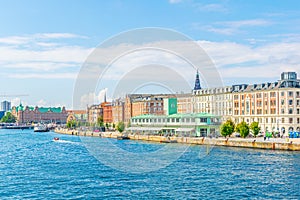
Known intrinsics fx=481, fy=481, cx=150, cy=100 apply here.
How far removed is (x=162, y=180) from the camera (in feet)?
124

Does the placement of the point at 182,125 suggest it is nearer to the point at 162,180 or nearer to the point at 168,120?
the point at 168,120

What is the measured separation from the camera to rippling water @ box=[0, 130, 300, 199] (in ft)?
106

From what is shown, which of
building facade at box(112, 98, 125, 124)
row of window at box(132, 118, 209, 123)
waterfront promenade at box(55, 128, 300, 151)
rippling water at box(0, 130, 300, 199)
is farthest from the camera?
building facade at box(112, 98, 125, 124)

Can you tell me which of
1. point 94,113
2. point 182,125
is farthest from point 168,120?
point 94,113

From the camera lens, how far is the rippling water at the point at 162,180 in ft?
106

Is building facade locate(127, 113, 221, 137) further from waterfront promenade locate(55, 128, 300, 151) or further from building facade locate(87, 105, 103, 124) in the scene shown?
building facade locate(87, 105, 103, 124)

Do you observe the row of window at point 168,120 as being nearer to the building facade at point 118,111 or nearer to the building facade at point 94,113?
the building facade at point 118,111

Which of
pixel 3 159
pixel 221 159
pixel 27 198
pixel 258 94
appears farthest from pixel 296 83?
pixel 27 198

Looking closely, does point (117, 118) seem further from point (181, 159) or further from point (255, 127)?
point (181, 159)

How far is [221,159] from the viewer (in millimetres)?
52156

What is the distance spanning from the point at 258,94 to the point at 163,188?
62364 mm

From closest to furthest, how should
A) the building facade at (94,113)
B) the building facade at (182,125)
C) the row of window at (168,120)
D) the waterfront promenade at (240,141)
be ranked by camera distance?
the waterfront promenade at (240,141) → the building facade at (182,125) → the row of window at (168,120) → the building facade at (94,113)

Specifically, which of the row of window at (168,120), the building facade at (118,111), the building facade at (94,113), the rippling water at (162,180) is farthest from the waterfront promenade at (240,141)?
the building facade at (94,113)

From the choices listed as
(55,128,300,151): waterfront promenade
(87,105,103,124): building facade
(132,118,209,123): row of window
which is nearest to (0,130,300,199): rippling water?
(55,128,300,151): waterfront promenade
